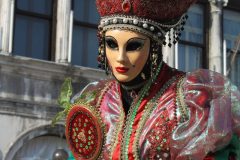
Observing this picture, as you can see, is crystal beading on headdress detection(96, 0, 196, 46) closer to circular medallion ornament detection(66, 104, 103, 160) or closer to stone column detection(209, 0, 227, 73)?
circular medallion ornament detection(66, 104, 103, 160)

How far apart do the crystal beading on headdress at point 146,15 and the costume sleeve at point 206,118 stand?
1.12 feet

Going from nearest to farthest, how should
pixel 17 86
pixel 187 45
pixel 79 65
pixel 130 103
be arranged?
1. pixel 130 103
2. pixel 17 86
3. pixel 79 65
4. pixel 187 45

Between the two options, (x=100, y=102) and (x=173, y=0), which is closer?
(x=173, y=0)

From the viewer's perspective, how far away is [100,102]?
477 centimetres

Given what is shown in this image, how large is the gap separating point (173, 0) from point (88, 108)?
85 cm

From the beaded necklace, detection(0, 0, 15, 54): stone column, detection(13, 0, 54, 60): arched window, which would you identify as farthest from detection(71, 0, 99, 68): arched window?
the beaded necklace

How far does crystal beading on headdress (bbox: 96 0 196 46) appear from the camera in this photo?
4.41m

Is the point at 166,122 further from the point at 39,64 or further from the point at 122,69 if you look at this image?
the point at 39,64

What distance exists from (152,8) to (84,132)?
0.87 m

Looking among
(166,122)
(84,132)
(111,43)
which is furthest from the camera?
(84,132)

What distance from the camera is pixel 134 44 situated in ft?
14.4

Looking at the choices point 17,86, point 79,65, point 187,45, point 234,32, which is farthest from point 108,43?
point 234,32

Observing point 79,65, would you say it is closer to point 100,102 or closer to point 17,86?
point 17,86

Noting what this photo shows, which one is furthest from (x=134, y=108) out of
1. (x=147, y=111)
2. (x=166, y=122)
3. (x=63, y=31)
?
(x=63, y=31)
